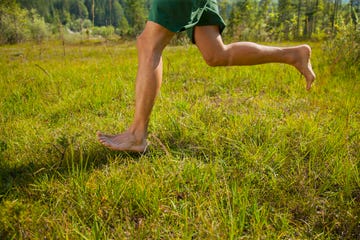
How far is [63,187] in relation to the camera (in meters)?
1.45

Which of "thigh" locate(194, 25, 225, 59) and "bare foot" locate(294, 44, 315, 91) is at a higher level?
"thigh" locate(194, 25, 225, 59)

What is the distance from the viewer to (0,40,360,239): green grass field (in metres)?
1.18

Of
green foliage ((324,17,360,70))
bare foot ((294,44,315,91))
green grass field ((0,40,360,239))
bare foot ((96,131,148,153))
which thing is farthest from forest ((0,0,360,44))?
bare foot ((96,131,148,153))

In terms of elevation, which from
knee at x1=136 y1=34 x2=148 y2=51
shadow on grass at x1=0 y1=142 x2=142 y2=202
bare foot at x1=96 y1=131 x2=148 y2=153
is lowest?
shadow on grass at x1=0 y1=142 x2=142 y2=202

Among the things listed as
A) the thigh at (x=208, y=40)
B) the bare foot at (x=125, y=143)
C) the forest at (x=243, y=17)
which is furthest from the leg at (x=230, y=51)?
the forest at (x=243, y=17)

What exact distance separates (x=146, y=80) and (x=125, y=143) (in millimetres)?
Answer: 423

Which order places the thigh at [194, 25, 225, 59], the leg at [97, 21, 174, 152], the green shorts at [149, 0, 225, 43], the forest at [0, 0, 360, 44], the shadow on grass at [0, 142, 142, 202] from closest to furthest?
the shadow on grass at [0, 142, 142, 202]
the green shorts at [149, 0, 225, 43]
the leg at [97, 21, 174, 152]
the thigh at [194, 25, 225, 59]
the forest at [0, 0, 360, 44]

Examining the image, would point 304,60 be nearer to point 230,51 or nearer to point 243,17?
point 230,51

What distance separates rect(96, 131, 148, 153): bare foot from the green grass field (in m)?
0.06

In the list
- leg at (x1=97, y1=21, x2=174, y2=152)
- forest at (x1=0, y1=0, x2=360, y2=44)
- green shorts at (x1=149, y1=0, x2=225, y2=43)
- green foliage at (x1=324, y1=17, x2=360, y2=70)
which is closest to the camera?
green shorts at (x1=149, y1=0, x2=225, y2=43)

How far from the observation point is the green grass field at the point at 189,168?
1.18 m

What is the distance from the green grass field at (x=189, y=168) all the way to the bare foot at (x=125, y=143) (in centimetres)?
6

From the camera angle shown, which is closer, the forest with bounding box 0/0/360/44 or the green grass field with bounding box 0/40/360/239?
the green grass field with bounding box 0/40/360/239

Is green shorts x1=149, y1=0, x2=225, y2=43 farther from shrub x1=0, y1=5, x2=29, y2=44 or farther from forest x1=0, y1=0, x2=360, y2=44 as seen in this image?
shrub x1=0, y1=5, x2=29, y2=44
